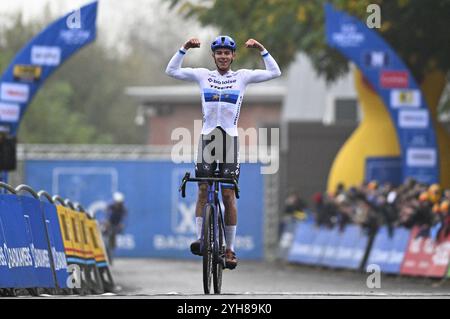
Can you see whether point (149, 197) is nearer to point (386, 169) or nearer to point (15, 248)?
point (386, 169)

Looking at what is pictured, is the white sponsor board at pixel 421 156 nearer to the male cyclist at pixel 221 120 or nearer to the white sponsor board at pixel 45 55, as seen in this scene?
the white sponsor board at pixel 45 55

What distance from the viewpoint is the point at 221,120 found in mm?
12594

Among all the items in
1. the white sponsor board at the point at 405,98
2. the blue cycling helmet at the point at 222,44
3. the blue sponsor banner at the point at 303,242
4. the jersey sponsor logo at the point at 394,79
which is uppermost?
the blue cycling helmet at the point at 222,44

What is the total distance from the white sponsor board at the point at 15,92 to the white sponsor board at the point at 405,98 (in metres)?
7.60

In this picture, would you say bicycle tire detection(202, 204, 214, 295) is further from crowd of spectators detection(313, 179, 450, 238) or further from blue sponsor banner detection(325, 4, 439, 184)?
blue sponsor banner detection(325, 4, 439, 184)

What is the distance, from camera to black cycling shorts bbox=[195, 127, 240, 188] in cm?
1246

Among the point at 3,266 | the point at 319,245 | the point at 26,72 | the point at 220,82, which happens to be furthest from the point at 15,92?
the point at 3,266

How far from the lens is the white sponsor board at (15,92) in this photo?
1064 inches

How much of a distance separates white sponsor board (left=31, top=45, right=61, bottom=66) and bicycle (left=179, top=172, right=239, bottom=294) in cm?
1514

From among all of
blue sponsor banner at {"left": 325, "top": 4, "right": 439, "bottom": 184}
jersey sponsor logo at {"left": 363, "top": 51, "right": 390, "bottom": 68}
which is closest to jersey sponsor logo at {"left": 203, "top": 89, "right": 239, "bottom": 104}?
blue sponsor banner at {"left": 325, "top": 4, "right": 439, "bottom": 184}

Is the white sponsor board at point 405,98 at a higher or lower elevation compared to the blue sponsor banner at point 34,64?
lower

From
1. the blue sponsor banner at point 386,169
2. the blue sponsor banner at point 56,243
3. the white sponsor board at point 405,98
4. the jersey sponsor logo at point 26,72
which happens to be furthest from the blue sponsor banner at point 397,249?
the blue sponsor banner at point 56,243

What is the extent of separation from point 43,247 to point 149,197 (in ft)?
81.0
